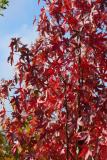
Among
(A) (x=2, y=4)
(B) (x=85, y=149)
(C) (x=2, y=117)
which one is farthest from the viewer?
(A) (x=2, y=4)

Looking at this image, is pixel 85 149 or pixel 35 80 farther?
pixel 35 80

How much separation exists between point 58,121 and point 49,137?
0.76 ft

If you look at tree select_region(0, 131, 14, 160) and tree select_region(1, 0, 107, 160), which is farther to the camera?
tree select_region(0, 131, 14, 160)

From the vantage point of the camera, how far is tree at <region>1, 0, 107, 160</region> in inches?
164

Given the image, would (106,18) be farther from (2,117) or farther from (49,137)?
(2,117)

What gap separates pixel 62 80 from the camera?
4258 millimetres

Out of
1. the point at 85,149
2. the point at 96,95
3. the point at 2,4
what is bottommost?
the point at 85,149

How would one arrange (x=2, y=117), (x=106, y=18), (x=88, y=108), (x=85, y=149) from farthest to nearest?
(x=2, y=117) → (x=106, y=18) → (x=88, y=108) → (x=85, y=149)

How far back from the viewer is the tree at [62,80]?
418 centimetres

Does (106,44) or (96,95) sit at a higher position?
(106,44)

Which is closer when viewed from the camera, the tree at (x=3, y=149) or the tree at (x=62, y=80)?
the tree at (x=62, y=80)

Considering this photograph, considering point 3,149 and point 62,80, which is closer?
point 62,80

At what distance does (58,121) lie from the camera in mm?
4504

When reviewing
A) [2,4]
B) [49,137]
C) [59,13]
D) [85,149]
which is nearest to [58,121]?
[49,137]
